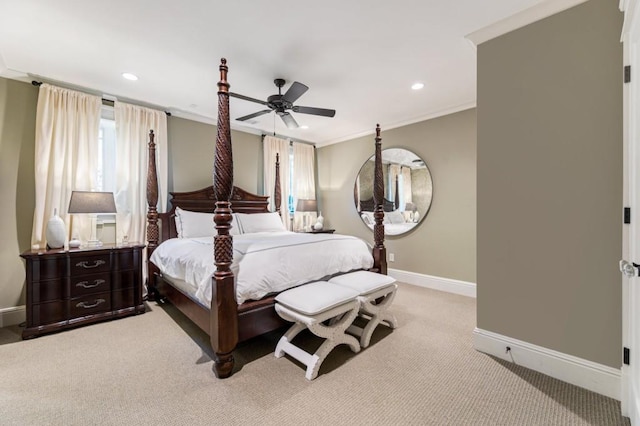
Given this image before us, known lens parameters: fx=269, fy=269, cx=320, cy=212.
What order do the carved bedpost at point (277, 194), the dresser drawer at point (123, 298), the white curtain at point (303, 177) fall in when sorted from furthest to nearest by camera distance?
the white curtain at point (303, 177) < the carved bedpost at point (277, 194) < the dresser drawer at point (123, 298)

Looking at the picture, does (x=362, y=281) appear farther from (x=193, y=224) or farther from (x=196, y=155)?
(x=196, y=155)

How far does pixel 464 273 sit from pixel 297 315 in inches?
111

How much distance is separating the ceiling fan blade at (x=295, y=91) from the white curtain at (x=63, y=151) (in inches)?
94.0

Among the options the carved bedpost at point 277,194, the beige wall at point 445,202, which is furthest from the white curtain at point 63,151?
the beige wall at point 445,202

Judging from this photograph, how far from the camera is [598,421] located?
147 cm

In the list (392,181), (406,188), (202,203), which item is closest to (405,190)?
(406,188)

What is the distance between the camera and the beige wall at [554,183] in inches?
66.5

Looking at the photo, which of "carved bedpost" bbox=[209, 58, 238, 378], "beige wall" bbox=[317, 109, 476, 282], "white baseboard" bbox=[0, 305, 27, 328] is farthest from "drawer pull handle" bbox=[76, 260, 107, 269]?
"beige wall" bbox=[317, 109, 476, 282]

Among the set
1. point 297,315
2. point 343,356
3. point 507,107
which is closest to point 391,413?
point 343,356

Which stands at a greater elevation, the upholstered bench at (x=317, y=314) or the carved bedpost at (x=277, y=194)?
the carved bedpost at (x=277, y=194)

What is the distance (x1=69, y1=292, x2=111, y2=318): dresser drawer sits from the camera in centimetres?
268

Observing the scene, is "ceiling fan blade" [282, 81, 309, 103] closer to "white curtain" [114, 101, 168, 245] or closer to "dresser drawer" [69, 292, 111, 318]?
"white curtain" [114, 101, 168, 245]

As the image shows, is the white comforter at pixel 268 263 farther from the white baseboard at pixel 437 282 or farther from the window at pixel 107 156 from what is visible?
the white baseboard at pixel 437 282

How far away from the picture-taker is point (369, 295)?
7.69ft
